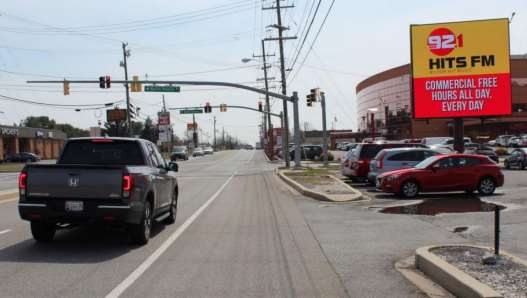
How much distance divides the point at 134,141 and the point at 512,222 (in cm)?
801

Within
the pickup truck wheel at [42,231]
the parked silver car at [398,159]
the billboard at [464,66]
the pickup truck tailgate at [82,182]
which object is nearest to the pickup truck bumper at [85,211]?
the pickup truck tailgate at [82,182]

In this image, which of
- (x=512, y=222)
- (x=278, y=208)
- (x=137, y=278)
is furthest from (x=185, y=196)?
(x=137, y=278)

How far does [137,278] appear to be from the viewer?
751cm

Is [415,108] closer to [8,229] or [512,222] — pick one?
[512,222]

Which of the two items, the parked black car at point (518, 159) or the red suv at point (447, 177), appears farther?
the parked black car at point (518, 159)

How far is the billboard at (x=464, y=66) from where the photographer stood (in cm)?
3053

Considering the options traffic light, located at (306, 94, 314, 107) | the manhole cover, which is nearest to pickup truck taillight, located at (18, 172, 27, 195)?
the manhole cover

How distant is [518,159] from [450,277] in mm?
29642

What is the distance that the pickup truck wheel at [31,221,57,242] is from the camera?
393 inches

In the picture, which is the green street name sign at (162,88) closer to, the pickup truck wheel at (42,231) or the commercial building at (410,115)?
the pickup truck wheel at (42,231)

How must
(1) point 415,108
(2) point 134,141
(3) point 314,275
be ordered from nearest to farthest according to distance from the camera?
1. (3) point 314,275
2. (2) point 134,141
3. (1) point 415,108

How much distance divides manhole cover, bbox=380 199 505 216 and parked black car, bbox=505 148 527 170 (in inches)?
705

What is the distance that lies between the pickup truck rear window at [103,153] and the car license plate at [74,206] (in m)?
1.89

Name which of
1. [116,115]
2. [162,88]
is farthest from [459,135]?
[116,115]
